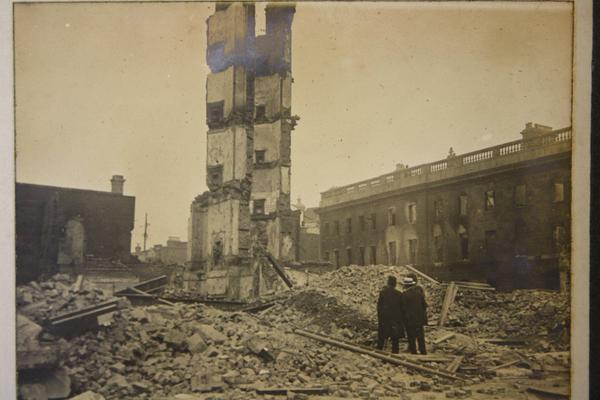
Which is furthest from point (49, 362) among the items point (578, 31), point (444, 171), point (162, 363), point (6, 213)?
point (578, 31)

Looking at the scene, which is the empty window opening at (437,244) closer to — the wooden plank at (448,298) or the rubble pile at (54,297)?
the wooden plank at (448,298)

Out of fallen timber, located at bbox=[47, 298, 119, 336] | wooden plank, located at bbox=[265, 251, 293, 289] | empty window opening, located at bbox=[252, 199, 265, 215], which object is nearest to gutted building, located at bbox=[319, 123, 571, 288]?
wooden plank, located at bbox=[265, 251, 293, 289]

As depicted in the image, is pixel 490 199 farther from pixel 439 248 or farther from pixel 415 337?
pixel 415 337

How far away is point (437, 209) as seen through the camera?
687cm

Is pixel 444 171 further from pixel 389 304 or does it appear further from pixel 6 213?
pixel 6 213

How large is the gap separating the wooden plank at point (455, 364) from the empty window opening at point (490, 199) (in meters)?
1.94

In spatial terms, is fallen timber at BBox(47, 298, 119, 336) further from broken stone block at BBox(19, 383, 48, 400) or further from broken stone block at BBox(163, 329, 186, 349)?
broken stone block at BBox(163, 329, 186, 349)

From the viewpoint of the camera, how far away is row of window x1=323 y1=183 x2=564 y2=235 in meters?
5.84

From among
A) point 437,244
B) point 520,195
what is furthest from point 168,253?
point 520,195

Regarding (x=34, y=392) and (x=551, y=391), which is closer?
(x=34, y=392)

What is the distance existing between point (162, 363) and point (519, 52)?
5167mm

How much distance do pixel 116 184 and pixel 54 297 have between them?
4.64ft

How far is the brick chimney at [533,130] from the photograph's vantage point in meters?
5.52

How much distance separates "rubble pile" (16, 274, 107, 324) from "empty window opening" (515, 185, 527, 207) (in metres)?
4.91
